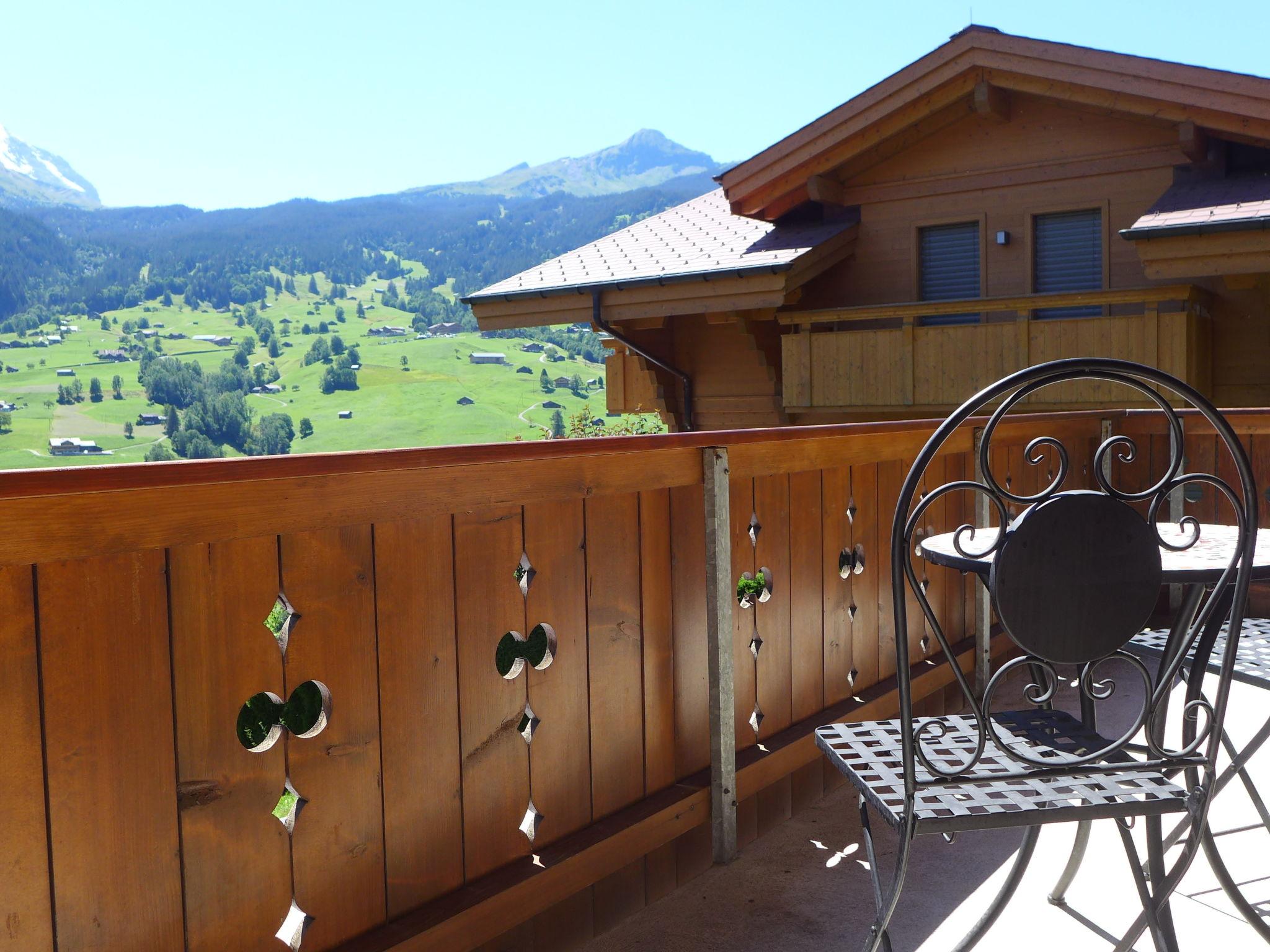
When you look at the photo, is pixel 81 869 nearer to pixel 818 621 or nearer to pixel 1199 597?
pixel 1199 597

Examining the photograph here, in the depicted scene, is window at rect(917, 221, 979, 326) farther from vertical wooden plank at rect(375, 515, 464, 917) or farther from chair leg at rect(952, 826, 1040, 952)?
vertical wooden plank at rect(375, 515, 464, 917)

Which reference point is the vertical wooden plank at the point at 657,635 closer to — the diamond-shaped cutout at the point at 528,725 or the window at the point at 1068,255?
the diamond-shaped cutout at the point at 528,725

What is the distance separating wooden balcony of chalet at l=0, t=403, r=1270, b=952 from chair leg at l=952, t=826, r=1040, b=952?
1.76ft

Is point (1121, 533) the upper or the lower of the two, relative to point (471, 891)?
upper

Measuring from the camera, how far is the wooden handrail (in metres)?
10.7

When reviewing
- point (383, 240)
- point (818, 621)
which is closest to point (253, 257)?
point (383, 240)

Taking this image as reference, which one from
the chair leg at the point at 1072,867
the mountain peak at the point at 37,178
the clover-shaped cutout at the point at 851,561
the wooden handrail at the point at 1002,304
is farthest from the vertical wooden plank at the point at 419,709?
the mountain peak at the point at 37,178

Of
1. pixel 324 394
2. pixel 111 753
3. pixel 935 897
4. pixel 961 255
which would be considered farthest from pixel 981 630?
pixel 324 394

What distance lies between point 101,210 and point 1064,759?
12204cm

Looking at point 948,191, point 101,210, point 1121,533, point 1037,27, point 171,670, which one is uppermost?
A: point 1037,27

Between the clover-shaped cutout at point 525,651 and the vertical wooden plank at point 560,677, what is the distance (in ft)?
0.06

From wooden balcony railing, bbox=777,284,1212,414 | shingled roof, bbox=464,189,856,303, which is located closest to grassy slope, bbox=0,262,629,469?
shingled roof, bbox=464,189,856,303

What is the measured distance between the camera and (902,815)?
6.10 ft

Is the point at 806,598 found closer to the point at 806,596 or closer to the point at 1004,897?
the point at 806,596
